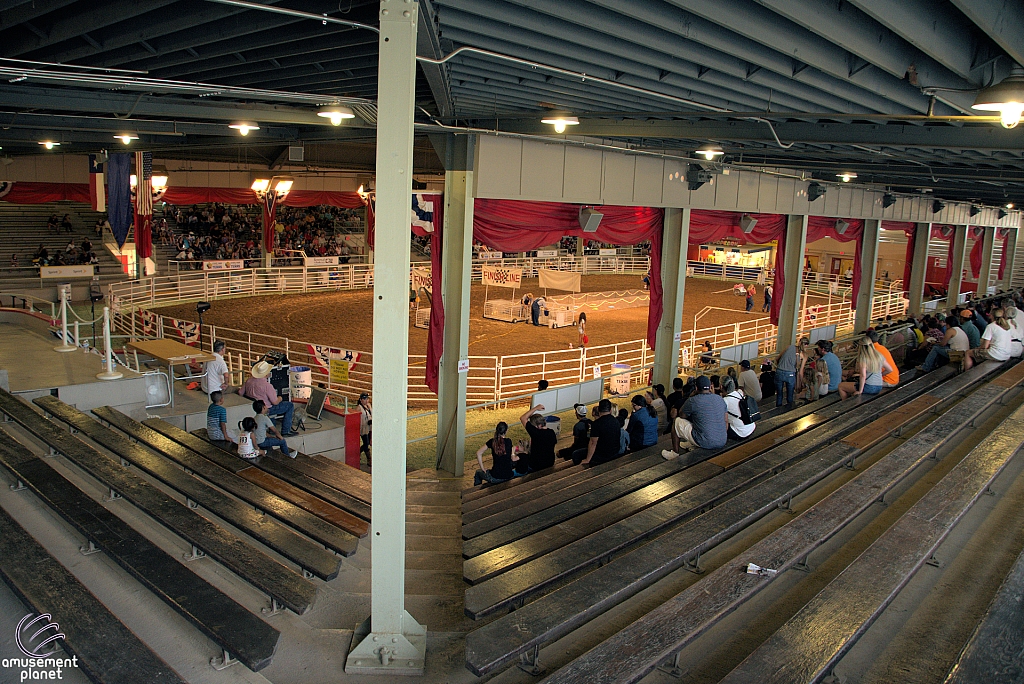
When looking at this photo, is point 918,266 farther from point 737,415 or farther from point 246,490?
point 246,490

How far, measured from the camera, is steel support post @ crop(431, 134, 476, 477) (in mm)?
10727

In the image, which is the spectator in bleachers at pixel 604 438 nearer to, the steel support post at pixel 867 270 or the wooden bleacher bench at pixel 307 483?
the wooden bleacher bench at pixel 307 483

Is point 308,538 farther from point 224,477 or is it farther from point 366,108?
point 366,108

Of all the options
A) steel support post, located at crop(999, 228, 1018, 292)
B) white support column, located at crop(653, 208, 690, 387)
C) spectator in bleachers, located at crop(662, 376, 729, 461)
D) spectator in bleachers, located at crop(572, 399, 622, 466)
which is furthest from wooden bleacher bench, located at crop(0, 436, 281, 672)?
steel support post, located at crop(999, 228, 1018, 292)

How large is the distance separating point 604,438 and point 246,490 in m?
4.04

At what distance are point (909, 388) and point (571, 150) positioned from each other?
20.6 feet

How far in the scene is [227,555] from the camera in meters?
5.11

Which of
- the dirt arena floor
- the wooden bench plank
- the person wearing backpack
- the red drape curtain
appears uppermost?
the red drape curtain

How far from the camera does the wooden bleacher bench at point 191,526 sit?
188 inches

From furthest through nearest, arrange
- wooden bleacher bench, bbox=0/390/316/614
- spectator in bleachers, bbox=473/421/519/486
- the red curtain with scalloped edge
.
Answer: the red curtain with scalloped edge < spectator in bleachers, bbox=473/421/519/486 < wooden bleacher bench, bbox=0/390/316/614

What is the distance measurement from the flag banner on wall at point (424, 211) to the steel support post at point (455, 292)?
217 mm

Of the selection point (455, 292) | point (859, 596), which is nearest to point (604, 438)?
point (455, 292)

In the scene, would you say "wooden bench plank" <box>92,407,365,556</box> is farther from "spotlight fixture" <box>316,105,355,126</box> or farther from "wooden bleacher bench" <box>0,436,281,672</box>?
"spotlight fixture" <box>316,105,355,126</box>

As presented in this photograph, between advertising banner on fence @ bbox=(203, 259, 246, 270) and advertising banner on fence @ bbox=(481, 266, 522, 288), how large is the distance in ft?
A: 32.0
